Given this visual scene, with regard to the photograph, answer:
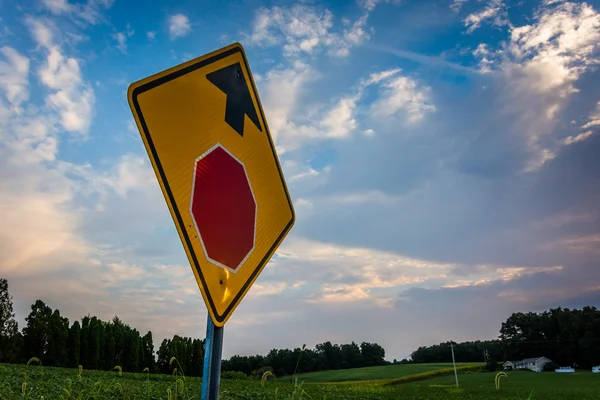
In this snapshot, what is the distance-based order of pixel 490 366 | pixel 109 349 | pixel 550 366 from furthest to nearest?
pixel 550 366 < pixel 490 366 < pixel 109 349

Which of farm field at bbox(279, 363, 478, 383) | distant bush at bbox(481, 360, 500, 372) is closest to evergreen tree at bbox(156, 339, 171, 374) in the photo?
farm field at bbox(279, 363, 478, 383)

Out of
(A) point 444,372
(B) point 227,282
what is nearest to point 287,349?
(B) point 227,282

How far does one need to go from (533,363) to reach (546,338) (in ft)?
17.9

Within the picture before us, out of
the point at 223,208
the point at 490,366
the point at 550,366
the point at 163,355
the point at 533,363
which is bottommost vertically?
the point at 550,366

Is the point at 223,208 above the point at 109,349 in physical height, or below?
above

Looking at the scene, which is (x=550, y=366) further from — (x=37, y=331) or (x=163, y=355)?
(x=37, y=331)

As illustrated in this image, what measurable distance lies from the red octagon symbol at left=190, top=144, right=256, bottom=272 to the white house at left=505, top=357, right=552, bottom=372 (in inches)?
2723

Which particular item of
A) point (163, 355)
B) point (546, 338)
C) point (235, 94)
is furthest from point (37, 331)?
point (546, 338)

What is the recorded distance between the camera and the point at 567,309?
60.9 m

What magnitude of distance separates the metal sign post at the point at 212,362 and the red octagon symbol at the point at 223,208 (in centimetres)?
24

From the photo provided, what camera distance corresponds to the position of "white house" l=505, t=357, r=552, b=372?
59.5 m

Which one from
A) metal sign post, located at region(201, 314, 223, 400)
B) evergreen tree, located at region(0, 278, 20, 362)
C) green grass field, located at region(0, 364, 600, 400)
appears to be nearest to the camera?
metal sign post, located at region(201, 314, 223, 400)

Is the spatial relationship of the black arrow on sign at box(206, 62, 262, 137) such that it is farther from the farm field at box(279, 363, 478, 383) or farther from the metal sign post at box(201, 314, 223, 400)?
the farm field at box(279, 363, 478, 383)

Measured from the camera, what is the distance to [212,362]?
5.03 ft
